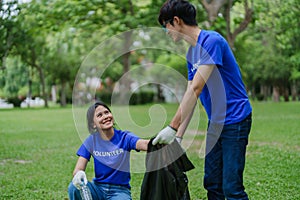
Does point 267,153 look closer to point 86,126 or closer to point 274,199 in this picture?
point 274,199

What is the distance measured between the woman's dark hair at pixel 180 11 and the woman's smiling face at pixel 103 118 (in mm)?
961

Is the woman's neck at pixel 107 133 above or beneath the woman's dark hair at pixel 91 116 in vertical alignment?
beneath

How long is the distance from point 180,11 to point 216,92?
585 mm

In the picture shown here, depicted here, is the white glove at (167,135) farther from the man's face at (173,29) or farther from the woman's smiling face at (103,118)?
the woman's smiling face at (103,118)

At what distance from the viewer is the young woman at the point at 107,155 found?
11.2 feet

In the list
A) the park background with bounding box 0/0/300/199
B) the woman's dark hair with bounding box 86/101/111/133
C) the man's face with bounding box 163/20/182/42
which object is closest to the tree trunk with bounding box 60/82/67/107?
the park background with bounding box 0/0/300/199

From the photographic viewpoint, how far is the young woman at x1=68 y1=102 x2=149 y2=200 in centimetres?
341

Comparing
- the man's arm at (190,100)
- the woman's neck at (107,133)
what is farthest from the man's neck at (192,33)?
the woman's neck at (107,133)

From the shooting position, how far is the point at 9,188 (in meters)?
5.33

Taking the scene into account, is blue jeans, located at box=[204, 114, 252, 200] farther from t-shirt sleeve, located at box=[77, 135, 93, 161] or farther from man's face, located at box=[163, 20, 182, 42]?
t-shirt sleeve, located at box=[77, 135, 93, 161]

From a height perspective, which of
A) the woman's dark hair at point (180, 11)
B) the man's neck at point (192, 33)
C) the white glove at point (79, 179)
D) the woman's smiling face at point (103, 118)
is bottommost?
the white glove at point (79, 179)

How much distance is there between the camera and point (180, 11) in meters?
2.80

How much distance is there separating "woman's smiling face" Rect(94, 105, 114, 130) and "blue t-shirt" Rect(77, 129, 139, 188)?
11 centimetres

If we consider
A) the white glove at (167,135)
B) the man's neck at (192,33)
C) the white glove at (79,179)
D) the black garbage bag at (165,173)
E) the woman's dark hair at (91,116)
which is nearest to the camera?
the white glove at (167,135)
